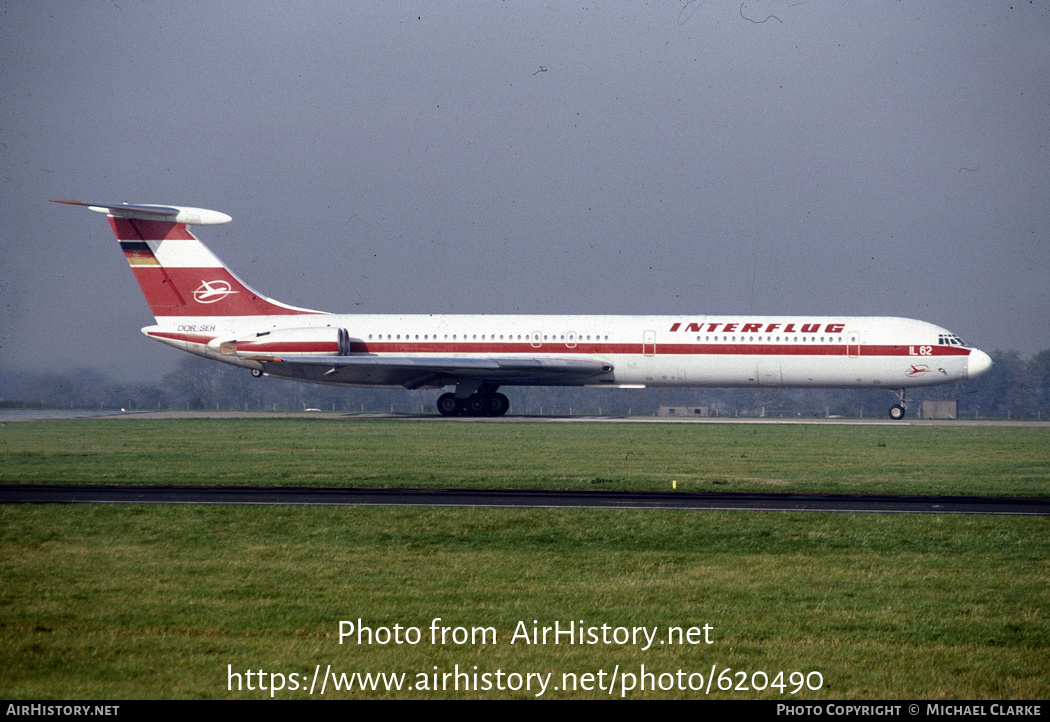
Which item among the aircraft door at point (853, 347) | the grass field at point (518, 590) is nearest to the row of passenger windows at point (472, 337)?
the aircraft door at point (853, 347)

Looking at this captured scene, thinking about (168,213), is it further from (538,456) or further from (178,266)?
(538,456)

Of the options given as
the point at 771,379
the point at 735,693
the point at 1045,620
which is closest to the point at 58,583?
the point at 735,693

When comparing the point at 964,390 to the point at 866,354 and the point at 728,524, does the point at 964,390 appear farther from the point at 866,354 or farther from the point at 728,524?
the point at 728,524

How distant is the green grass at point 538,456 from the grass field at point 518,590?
438 mm

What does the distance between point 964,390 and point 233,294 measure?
90634 millimetres

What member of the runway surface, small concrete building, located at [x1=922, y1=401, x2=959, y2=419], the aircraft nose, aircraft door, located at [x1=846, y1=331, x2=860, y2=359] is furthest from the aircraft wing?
small concrete building, located at [x1=922, y1=401, x2=959, y2=419]

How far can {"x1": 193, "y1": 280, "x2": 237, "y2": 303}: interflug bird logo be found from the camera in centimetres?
4900

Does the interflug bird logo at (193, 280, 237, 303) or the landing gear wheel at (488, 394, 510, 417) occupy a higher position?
the interflug bird logo at (193, 280, 237, 303)

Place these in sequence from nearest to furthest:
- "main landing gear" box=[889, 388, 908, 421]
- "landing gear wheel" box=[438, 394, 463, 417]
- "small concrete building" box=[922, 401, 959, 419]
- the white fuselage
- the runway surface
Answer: the runway surface, the white fuselage, "landing gear wheel" box=[438, 394, 463, 417], "main landing gear" box=[889, 388, 908, 421], "small concrete building" box=[922, 401, 959, 419]

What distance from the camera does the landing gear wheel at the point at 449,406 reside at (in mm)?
48281

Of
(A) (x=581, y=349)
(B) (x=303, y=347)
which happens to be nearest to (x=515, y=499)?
(A) (x=581, y=349)

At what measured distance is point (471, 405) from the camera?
48.2 m

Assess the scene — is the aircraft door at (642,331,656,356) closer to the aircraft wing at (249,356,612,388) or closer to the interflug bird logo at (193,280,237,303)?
the aircraft wing at (249,356,612,388)

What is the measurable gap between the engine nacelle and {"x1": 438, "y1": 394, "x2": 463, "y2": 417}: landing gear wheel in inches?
196
